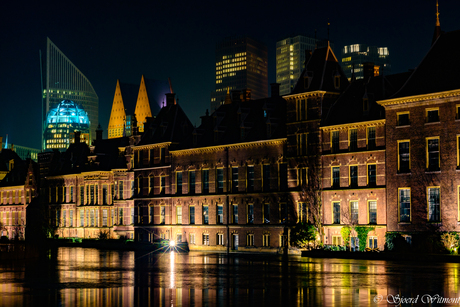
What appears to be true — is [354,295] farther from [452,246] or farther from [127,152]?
[127,152]

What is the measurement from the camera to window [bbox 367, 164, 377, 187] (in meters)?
61.4

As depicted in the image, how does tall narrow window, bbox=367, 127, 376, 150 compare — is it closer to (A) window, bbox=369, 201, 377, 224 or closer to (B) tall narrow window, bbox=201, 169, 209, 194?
(A) window, bbox=369, 201, 377, 224

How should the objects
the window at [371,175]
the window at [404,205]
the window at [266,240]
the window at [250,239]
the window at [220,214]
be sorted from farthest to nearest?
the window at [220,214] < the window at [250,239] < the window at [266,240] < the window at [371,175] < the window at [404,205]

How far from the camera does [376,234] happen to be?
6050 centimetres

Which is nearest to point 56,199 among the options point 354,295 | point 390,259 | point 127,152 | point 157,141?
point 127,152

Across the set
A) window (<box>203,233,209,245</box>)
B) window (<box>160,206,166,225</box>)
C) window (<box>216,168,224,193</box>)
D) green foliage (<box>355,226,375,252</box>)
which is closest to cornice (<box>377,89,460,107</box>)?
green foliage (<box>355,226,375,252</box>)

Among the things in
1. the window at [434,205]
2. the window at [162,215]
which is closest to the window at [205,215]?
the window at [162,215]

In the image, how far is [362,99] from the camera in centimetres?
6438

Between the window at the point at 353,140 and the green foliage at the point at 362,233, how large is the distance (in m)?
7.34

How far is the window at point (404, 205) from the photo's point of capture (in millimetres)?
57594

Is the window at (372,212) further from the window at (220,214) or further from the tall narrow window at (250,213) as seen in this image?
the window at (220,214)

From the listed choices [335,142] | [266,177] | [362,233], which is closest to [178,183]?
[266,177]

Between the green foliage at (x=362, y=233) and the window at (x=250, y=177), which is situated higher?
the window at (x=250, y=177)

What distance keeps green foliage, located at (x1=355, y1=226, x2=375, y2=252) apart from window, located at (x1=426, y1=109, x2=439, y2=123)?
1064 centimetres
